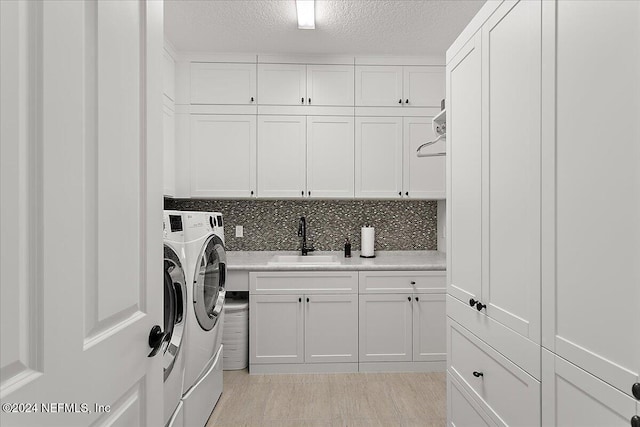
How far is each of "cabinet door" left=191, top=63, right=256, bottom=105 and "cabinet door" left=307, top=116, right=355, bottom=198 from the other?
2.05 feet

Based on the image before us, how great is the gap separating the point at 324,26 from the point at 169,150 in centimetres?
153

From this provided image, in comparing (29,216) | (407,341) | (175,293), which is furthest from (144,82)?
(407,341)

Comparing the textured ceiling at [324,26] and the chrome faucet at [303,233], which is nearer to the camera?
the textured ceiling at [324,26]

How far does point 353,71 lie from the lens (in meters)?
3.23

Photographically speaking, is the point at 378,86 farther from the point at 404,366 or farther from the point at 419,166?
the point at 404,366

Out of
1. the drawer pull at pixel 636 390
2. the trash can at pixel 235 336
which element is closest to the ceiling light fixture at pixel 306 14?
the trash can at pixel 235 336

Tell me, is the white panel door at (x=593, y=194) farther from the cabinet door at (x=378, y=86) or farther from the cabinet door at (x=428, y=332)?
the cabinet door at (x=378, y=86)

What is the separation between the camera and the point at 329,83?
3230 millimetres

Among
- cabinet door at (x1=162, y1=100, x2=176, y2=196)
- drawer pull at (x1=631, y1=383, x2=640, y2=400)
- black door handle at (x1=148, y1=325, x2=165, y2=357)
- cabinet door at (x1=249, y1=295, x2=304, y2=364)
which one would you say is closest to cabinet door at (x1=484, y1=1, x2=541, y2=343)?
drawer pull at (x1=631, y1=383, x2=640, y2=400)

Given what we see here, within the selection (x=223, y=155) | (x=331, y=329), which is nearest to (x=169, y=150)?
(x=223, y=155)

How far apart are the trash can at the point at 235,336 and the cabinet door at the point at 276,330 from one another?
9 centimetres

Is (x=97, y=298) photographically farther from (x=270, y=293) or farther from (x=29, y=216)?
(x=270, y=293)

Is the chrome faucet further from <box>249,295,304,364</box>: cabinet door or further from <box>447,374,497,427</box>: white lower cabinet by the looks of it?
<box>447,374,497,427</box>: white lower cabinet

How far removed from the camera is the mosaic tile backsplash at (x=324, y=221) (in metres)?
3.52
